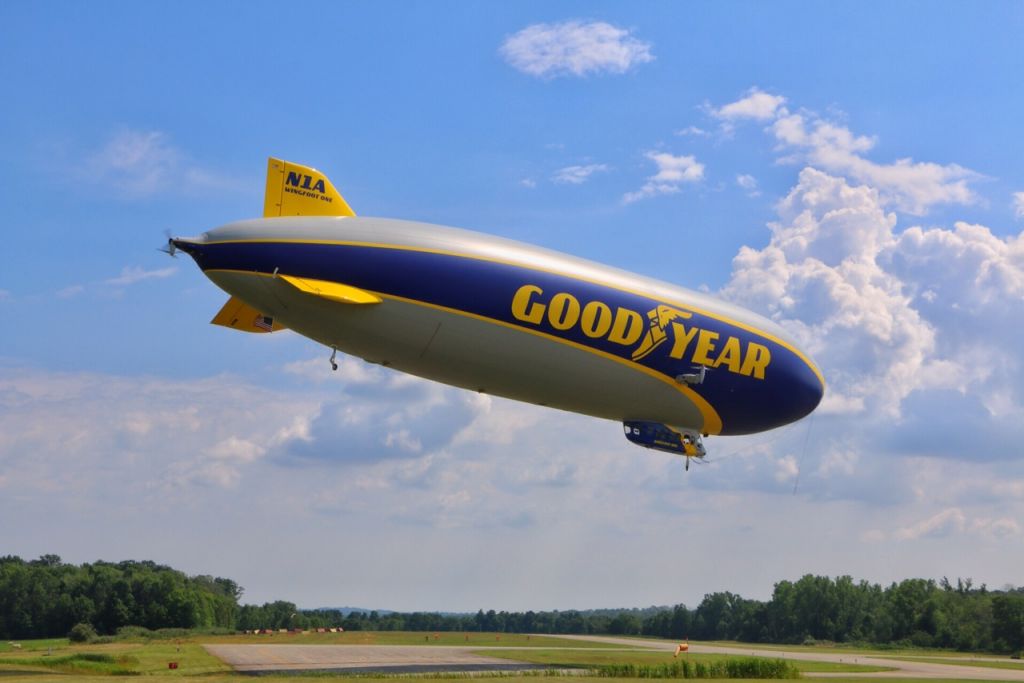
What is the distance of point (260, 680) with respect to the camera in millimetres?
42719

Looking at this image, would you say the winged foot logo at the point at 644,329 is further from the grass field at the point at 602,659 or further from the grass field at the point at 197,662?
the grass field at the point at 602,659

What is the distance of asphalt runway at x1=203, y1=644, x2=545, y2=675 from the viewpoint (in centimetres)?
5259

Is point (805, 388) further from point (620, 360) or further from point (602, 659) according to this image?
point (602, 659)

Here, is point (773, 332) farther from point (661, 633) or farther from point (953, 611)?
point (661, 633)

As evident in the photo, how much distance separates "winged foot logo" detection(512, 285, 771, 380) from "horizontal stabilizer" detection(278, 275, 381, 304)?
237 inches

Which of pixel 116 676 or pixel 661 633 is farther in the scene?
pixel 661 633

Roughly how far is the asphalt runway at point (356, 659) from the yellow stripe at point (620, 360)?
18.1 m

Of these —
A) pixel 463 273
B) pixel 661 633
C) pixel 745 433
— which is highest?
pixel 463 273

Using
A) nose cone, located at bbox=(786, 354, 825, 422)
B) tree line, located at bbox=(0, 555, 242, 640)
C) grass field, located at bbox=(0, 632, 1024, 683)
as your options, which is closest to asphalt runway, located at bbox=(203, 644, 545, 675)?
grass field, located at bbox=(0, 632, 1024, 683)

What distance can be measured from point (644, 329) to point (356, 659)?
3164 cm

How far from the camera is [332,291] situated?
36.3 m

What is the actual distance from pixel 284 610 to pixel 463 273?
552 feet

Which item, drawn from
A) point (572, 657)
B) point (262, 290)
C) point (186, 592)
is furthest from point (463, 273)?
point (186, 592)

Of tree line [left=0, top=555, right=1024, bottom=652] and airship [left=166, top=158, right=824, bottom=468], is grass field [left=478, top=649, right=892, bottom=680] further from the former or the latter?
tree line [left=0, top=555, right=1024, bottom=652]
